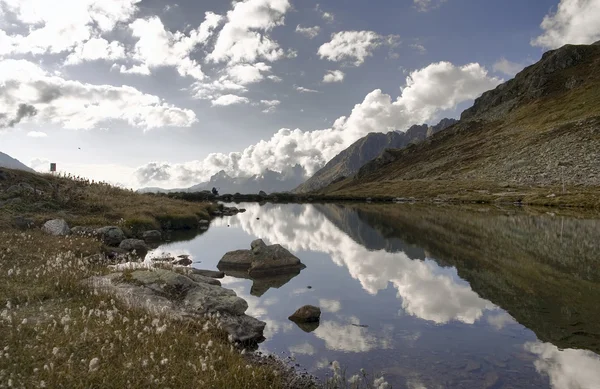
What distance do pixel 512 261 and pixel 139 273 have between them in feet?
83.0

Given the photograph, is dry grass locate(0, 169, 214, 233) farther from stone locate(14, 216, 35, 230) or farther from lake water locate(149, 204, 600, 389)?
lake water locate(149, 204, 600, 389)

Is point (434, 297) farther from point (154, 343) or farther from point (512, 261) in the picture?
point (154, 343)

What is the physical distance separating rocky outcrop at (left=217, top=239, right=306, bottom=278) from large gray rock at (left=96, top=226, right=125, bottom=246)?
9.66 metres

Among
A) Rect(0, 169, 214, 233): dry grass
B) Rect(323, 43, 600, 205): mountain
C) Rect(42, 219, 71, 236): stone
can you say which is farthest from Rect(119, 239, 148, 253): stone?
Rect(323, 43, 600, 205): mountain

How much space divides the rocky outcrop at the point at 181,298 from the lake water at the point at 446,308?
1082 millimetres

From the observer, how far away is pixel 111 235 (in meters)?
32.5

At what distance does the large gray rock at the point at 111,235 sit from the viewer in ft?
104

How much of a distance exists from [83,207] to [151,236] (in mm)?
8605

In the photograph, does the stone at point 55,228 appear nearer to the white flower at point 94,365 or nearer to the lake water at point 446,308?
the lake water at point 446,308

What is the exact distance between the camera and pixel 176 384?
814cm

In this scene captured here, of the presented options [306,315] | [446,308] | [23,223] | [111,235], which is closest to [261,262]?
[306,315]

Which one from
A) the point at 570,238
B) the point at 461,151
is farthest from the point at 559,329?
the point at 461,151

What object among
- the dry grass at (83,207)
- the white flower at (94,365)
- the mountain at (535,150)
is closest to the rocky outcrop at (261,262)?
the dry grass at (83,207)

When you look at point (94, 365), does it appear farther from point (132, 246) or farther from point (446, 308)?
point (132, 246)
